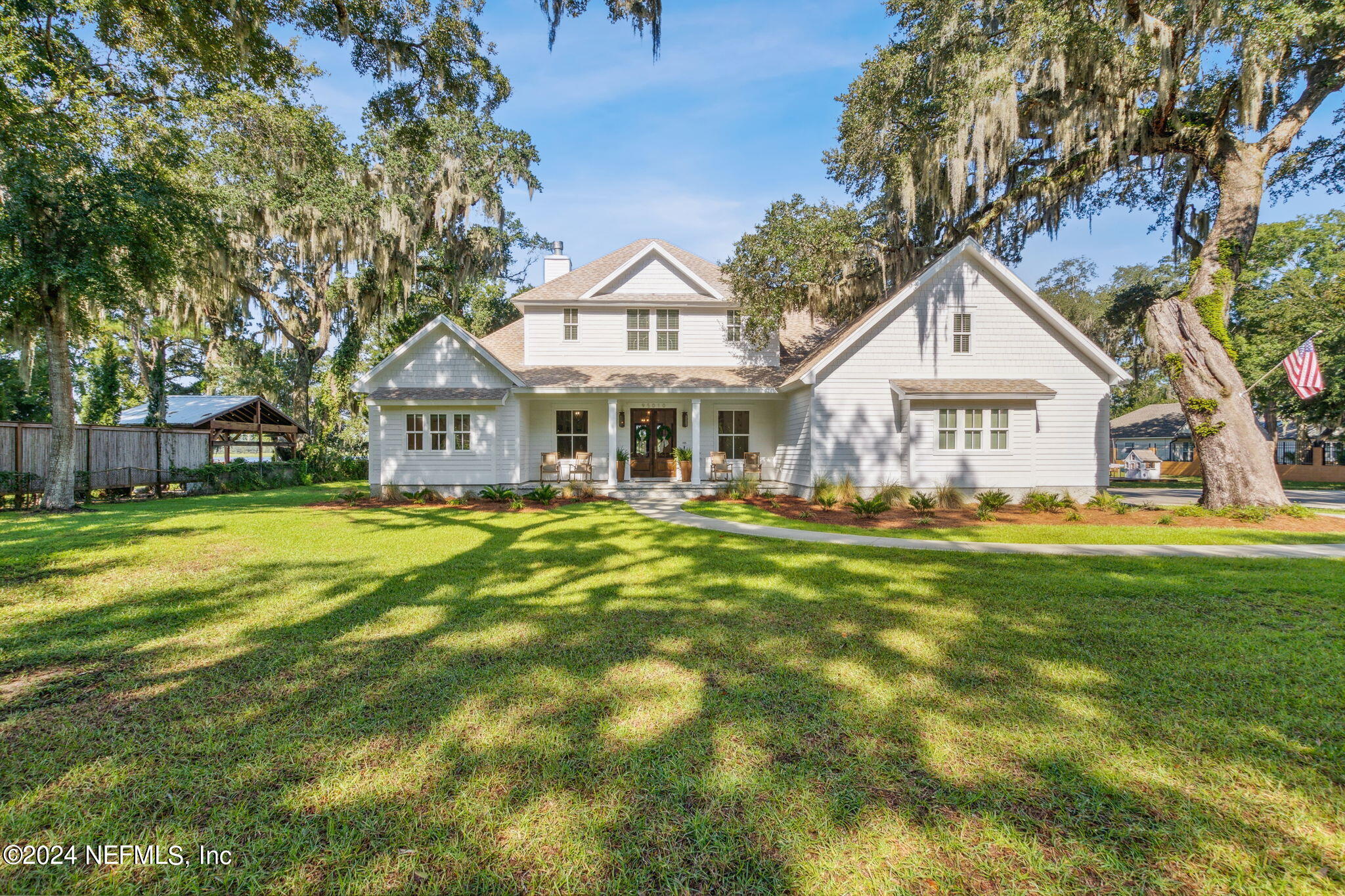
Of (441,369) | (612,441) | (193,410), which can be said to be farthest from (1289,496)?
(193,410)

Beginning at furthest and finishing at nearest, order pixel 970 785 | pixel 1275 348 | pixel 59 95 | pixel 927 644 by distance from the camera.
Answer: pixel 1275 348 → pixel 59 95 → pixel 927 644 → pixel 970 785

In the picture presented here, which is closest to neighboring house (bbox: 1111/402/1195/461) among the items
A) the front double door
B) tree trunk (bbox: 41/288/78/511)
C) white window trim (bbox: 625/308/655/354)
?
the front double door

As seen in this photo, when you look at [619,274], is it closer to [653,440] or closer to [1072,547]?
[653,440]

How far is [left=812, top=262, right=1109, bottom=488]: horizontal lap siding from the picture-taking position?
14.2m

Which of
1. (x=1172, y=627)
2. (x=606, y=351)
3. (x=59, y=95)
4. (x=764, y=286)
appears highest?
(x=59, y=95)

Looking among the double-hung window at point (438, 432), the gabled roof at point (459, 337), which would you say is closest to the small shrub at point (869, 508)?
the gabled roof at point (459, 337)

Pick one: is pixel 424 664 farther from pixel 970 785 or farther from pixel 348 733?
pixel 970 785

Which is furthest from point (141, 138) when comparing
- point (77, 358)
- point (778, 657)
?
point (77, 358)

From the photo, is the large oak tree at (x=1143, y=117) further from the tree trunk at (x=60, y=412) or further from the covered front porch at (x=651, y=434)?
the tree trunk at (x=60, y=412)

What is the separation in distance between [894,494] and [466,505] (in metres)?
10.7

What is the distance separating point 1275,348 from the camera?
22.9 metres

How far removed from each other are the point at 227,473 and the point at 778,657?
21862mm

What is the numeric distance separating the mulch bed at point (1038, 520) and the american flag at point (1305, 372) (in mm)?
2673

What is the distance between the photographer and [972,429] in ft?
46.6
